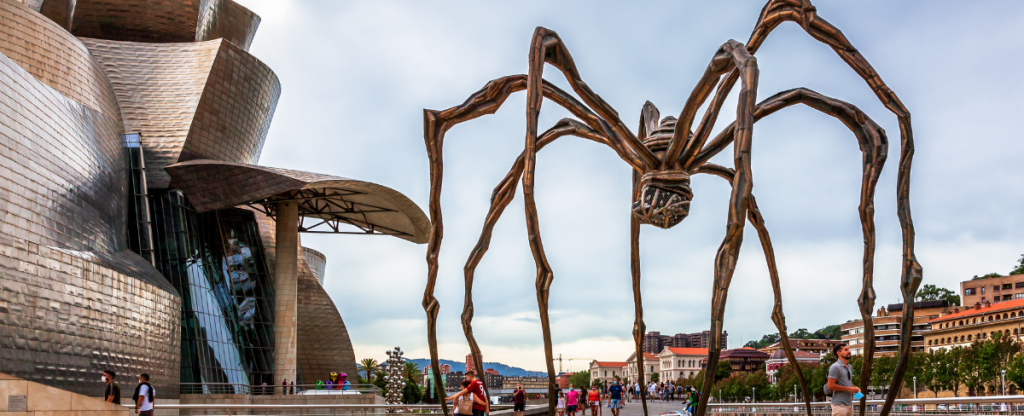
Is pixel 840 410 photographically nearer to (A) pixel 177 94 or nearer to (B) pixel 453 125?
(B) pixel 453 125

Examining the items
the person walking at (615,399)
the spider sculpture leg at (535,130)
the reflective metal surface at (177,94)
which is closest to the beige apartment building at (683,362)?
the reflective metal surface at (177,94)

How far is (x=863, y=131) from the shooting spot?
23.6 feet

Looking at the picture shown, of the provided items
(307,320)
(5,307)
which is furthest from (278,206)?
(5,307)

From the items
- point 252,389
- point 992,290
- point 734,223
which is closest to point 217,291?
point 252,389

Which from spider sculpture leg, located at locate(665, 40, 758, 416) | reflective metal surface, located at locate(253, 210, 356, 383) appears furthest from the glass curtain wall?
spider sculpture leg, located at locate(665, 40, 758, 416)

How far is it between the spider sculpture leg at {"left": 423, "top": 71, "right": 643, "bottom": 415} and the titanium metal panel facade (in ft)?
57.8

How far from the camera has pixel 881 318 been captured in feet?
412

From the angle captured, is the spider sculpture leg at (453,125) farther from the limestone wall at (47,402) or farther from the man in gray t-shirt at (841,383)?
the limestone wall at (47,402)

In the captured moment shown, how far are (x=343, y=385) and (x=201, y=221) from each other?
1119 cm

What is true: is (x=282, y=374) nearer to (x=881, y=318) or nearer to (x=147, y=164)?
(x=147, y=164)

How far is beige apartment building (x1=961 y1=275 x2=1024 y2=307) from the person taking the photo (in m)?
111

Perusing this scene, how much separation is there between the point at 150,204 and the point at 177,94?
5148 mm

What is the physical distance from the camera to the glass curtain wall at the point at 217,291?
1368 inches

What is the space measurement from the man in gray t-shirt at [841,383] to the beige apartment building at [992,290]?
116175 millimetres
